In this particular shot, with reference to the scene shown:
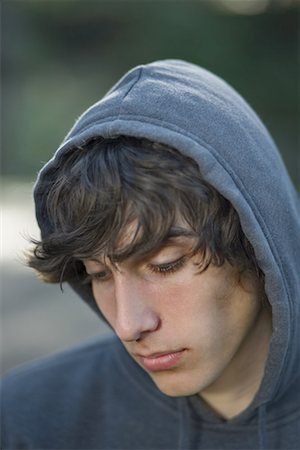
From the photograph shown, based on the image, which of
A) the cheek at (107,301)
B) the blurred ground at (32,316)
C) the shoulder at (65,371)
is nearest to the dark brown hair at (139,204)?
the cheek at (107,301)

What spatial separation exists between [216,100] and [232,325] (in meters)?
0.61

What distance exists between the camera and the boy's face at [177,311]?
2129mm

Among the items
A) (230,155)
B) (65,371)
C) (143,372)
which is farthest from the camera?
(65,371)

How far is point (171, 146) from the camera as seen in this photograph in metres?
2.10

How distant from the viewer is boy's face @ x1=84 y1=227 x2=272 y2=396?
2.13m

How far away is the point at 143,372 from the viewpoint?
2.69 meters

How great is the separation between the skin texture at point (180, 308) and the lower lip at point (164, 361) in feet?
0.04

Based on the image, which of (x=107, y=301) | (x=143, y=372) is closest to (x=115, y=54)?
(x=143, y=372)

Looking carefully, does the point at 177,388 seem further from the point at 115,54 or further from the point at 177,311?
the point at 115,54

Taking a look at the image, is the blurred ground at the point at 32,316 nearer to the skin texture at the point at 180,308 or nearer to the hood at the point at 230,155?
the hood at the point at 230,155

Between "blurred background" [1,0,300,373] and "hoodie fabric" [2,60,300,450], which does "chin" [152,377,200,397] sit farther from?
"blurred background" [1,0,300,373]

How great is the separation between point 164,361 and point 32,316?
4671mm

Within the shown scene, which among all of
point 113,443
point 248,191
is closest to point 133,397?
point 113,443

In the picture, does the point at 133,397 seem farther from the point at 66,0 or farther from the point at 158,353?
the point at 66,0
